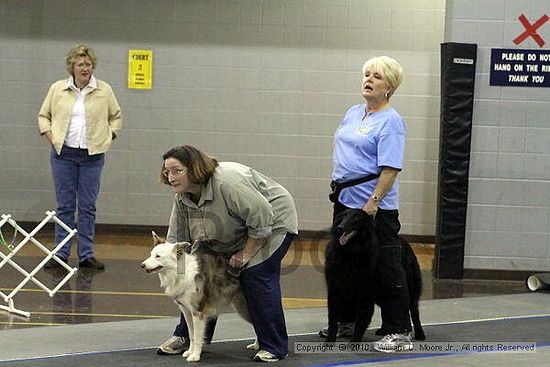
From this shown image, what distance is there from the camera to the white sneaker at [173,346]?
5.23m

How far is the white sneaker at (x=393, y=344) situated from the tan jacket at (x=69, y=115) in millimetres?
3366

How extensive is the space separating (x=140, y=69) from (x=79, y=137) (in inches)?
84.1

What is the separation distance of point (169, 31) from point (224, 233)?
518cm

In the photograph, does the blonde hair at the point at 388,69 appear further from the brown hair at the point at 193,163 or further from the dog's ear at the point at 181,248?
the dog's ear at the point at 181,248

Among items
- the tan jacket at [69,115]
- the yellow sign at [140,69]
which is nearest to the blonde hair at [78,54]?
the tan jacket at [69,115]

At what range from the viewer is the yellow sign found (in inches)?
390

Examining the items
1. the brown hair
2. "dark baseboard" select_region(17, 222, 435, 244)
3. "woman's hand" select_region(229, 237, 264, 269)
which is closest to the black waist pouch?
"woman's hand" select_region(229, 237, 264, 269)

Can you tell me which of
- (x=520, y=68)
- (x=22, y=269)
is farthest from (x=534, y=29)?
(x=22, y=269)

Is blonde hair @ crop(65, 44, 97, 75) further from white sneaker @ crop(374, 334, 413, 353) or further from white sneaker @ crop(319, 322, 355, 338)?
white sneaker @ crop(374, 334, 413, 353)

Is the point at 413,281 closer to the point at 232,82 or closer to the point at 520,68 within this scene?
the point at 520,68

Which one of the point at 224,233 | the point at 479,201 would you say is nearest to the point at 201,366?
the point at 224,233

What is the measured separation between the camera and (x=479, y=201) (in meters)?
8.15

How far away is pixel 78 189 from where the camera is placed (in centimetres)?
810

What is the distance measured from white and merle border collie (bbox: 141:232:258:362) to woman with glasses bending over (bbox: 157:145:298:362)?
0.25 feet
